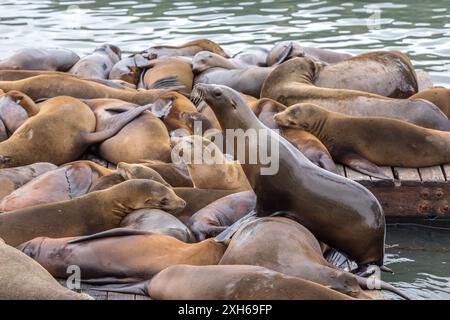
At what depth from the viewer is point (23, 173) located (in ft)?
20.8

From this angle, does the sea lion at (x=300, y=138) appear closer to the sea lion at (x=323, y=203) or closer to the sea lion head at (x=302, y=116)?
the sea lion head at (x=302, y=116)

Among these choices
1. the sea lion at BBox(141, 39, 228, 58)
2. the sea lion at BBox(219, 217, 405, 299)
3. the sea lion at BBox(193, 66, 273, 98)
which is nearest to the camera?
the sea lion at BBox(219, 217, 405, 299)

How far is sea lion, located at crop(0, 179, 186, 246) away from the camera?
5.14m

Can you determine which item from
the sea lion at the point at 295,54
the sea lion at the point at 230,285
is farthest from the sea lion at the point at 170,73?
the sea lion at the point at 230,285

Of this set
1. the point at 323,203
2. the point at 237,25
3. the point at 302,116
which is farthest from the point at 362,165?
the point at 237,25

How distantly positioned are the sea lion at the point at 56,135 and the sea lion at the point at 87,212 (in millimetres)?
1507

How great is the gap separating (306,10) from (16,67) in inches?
286

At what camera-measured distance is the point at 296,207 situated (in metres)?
5.00

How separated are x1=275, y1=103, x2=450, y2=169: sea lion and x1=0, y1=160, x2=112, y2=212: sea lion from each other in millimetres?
1615

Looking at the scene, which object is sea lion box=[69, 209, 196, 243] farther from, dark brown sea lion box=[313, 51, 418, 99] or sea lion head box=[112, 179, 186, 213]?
dark brown sea lion box=[313, 51, 418, 99]

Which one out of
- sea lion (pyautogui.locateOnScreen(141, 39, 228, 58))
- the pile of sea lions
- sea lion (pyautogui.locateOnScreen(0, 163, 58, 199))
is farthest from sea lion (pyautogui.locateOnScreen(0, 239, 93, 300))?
sea lion (pyautogui.locateOnScreen(141, 39, 228, 58))

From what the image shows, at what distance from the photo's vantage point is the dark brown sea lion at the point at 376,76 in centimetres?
835

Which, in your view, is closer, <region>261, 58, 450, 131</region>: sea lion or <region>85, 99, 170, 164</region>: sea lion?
<region>85, 99, 170, 164</region>: sea lion

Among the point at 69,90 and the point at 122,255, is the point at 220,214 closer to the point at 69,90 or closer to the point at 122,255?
the point at 122,255
